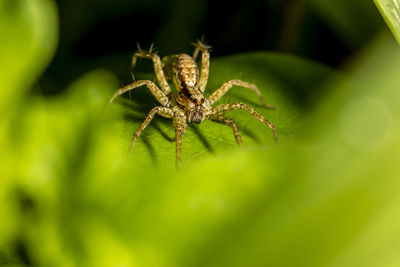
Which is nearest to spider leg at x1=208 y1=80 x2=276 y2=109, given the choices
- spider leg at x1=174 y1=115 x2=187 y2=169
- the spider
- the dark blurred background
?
the spider

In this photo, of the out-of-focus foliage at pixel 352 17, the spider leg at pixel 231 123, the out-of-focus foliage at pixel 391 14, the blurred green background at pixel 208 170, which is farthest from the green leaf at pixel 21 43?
the out-of-focus foliage at pixel 352 17

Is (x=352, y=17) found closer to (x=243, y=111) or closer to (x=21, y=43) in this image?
(x=243, y=111)

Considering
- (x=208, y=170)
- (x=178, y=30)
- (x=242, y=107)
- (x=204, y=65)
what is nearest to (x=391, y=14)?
(x=208, y=170)

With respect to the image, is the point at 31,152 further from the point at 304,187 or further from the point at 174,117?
the point at 304,187

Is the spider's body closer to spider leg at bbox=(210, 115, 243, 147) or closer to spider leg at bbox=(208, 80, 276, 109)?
spider leg at bbox=(208, 80, 276, 109)

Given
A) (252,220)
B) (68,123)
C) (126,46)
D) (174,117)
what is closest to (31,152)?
(68,123)
